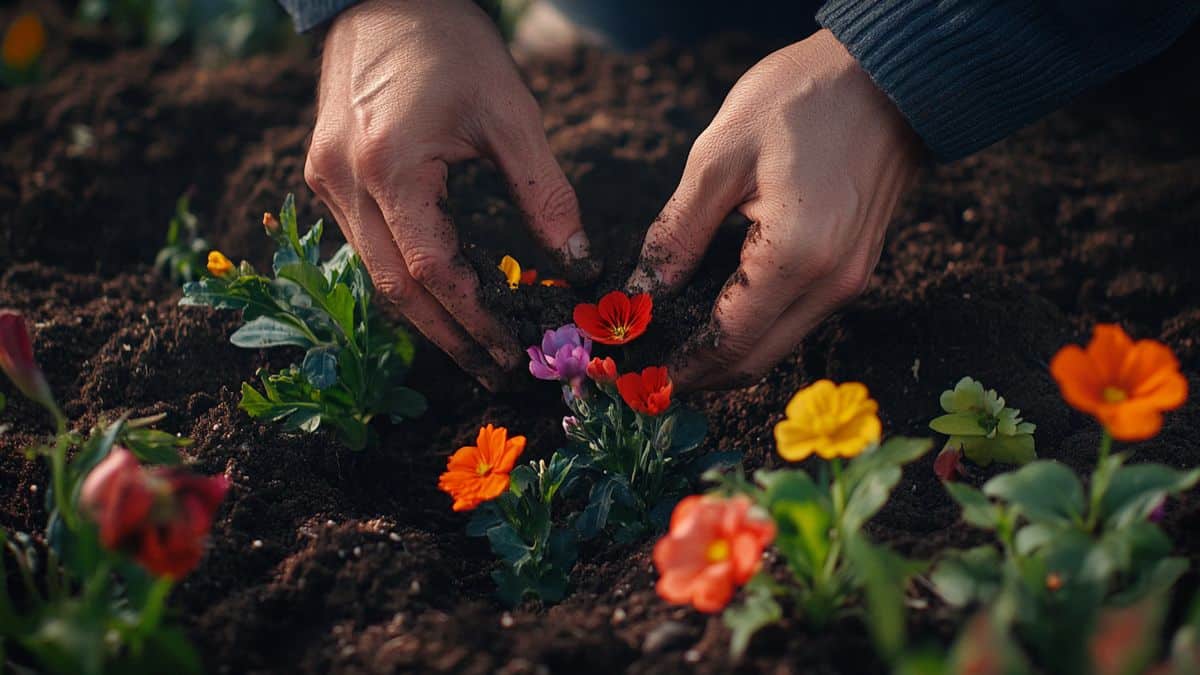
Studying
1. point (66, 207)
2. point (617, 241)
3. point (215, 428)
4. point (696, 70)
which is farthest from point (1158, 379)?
point (66, 207)

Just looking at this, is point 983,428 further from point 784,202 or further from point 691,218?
point 691,218

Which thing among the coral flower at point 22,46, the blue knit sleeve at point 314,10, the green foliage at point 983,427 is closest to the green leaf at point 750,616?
the green foliage at point 983,427

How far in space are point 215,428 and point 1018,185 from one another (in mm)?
2242

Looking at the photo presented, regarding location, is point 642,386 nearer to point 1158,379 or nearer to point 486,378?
point 486,378

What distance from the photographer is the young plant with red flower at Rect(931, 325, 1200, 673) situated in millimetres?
1373

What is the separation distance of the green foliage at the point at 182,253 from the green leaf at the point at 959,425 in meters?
1.90

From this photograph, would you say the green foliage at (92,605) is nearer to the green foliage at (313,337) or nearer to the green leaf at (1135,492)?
the green foliage at (313,337)

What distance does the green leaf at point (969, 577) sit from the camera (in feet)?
4.82

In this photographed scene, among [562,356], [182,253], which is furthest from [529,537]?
[182,253]

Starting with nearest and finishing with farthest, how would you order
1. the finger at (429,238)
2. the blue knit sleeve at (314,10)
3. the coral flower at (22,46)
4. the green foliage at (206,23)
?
the finger at (429,238) → the blue knit sleeve at (314,10) → the coral flower at (22,46) → the green foliage at (206,23)

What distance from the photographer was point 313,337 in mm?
2180

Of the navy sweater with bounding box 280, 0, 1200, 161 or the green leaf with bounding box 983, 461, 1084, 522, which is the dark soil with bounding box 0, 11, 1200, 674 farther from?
the navy sweater with bounding box 280, 0, 1200, 161

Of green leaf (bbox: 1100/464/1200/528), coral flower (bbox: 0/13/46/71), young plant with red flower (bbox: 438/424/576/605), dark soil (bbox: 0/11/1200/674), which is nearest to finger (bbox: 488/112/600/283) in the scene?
dark soil (bbox: 0/11/1200/674)

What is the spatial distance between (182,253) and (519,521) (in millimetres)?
1435
